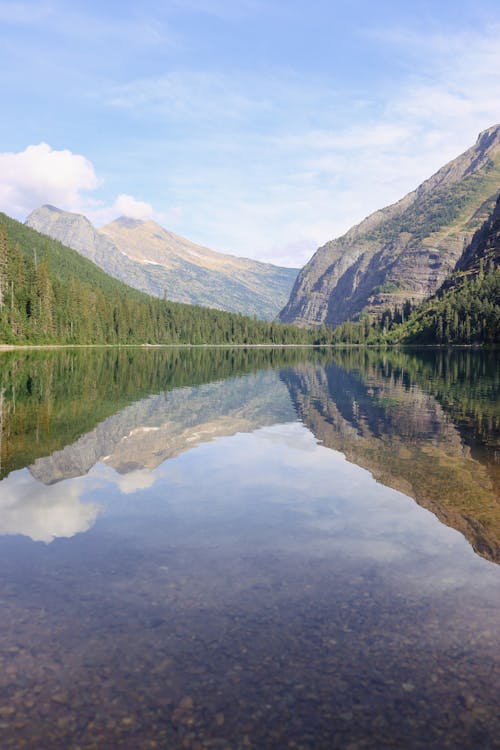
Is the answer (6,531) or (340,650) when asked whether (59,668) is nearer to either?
(340,650)

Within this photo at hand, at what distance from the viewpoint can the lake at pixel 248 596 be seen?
343 inches

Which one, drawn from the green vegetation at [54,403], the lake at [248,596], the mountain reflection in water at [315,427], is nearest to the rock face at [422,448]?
the mountain reflection in water at [315,427]

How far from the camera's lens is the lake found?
870 cm

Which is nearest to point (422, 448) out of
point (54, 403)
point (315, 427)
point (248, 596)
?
point (315, 427)

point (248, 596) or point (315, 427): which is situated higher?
point (248, 596)

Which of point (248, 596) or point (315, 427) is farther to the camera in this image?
point (315, 427)

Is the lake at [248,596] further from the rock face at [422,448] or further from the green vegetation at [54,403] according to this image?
the green vegetation at [54,403]

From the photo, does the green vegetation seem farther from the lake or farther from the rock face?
the rock face

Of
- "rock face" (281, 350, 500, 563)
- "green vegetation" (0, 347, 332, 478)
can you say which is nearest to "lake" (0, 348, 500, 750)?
"rock face" (281, 350, 500, 563)

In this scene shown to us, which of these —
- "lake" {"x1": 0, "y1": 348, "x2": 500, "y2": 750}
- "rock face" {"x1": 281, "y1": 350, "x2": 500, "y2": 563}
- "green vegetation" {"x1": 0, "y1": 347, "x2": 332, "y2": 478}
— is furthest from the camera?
"green vegetation" {"x1": 0, "y1": 347, "x2": 332, "y2": 478}

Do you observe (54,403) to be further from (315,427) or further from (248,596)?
(248,596)

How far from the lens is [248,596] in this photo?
1280 cm

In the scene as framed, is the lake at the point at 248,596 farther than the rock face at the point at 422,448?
No

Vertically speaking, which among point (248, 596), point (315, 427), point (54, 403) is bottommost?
point (54, 403)
